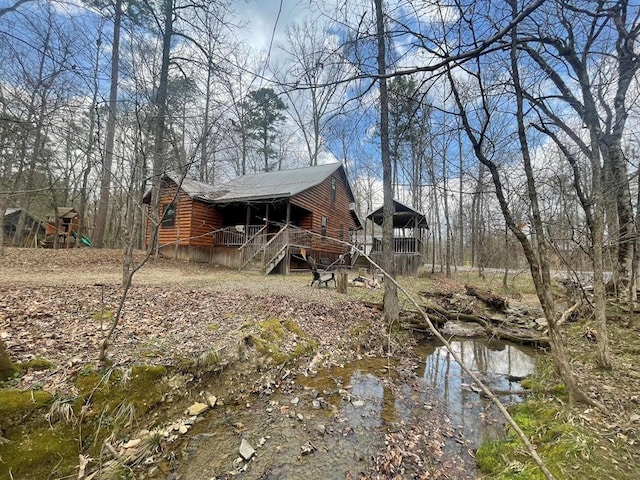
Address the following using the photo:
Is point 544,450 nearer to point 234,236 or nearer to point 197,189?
point 234,236

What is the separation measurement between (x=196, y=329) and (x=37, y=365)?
6.65ft

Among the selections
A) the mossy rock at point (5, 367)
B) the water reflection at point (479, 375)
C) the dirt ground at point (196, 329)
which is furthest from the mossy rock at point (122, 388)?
the water reflection at point (479, 375)

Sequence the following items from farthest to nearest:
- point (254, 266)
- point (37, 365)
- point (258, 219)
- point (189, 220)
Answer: point (258, 219) < point (189, 220) < point (254, 266) < point (37, 365)

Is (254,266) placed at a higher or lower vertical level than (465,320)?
higher

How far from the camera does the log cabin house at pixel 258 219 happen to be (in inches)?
534

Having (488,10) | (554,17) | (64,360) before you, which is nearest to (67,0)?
(64,360)

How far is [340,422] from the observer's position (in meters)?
3.53

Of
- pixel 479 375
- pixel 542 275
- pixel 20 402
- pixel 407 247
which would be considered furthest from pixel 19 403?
pixel 407 247

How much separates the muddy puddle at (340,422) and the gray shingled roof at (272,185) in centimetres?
1068

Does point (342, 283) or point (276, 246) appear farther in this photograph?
point (276, 246)

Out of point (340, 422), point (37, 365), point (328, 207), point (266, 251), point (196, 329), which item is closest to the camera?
point (37, 365)

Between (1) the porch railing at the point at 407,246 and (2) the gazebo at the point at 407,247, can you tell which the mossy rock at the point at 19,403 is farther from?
(1) the porch railing at the point at 407,246

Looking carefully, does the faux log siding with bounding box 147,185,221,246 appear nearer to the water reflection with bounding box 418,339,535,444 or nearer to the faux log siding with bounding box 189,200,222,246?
the faux log siding with bounding box 189,200,222,246

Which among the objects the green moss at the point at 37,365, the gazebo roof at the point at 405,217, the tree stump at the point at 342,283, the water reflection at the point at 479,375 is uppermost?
the gazebo roof at the point at 405,217
